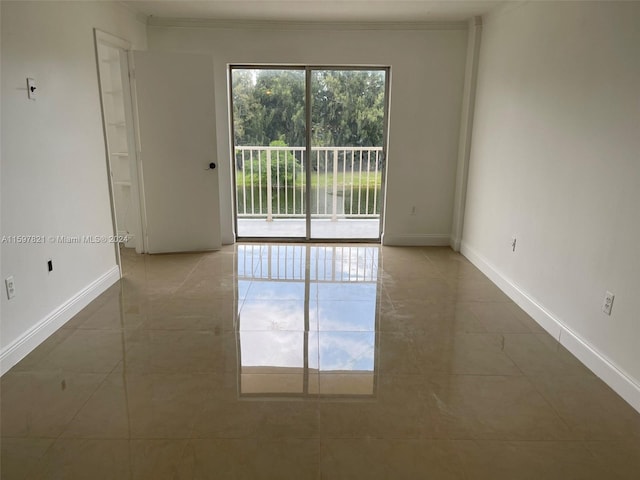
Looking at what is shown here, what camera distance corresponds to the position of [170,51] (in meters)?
4.46

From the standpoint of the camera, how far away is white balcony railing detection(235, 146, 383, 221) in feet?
17.1

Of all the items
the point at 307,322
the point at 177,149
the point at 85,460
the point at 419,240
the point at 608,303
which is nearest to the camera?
the point at 85,460

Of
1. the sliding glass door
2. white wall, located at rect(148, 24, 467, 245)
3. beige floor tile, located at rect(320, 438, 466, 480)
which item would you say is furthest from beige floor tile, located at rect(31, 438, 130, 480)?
the sliding glass door

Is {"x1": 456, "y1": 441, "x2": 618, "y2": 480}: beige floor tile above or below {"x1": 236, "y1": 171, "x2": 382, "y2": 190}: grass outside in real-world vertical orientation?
below

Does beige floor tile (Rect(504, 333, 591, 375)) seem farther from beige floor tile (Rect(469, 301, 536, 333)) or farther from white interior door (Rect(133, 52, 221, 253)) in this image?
white interior door (Rect(133, 52, 221, 253))

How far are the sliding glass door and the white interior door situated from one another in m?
0.54

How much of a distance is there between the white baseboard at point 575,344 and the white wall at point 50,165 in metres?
3.20

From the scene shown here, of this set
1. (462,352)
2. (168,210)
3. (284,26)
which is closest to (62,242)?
(168,210)

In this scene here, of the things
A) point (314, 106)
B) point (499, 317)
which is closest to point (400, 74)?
point (314, 106)

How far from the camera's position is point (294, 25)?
449 centimetres

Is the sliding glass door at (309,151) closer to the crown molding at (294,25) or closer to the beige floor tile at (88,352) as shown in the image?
the crown molding at (294,25)

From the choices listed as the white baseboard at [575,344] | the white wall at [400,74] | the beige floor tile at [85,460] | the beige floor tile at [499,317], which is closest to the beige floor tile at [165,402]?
the beige floor tile at [85,460]

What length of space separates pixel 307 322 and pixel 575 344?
1658mm

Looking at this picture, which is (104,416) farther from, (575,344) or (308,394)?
(575,344)
